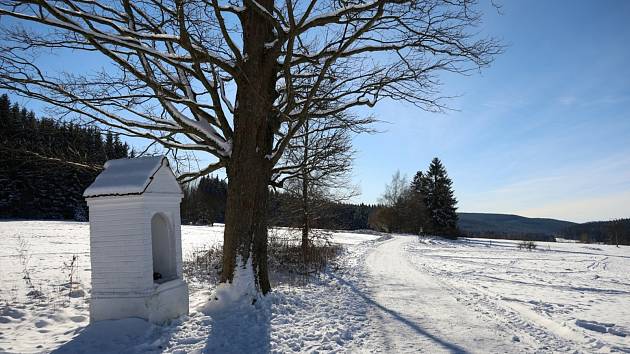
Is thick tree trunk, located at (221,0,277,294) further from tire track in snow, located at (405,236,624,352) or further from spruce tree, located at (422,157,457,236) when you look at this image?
spruce tree, located at (422,157,457,236)

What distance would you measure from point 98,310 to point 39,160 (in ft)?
11.0

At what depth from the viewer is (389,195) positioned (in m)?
65.8

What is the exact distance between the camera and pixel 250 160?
7.46m

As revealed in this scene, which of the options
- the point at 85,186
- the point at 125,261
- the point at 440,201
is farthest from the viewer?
the point at 440,201

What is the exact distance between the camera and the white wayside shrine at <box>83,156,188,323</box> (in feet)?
19.4

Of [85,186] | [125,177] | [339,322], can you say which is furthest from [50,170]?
[85,186]

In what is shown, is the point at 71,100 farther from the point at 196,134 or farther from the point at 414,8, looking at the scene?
the point at 414,8

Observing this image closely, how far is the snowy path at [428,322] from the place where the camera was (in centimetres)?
558

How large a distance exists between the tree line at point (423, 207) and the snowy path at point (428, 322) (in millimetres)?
41897

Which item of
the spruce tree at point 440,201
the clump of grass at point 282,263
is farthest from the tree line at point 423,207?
the clump of grass at point 282,263

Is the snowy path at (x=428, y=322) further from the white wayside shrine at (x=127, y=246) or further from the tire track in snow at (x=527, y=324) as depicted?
the white wayside shrine at (x=127, y=246)

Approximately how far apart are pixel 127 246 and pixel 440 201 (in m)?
53.7

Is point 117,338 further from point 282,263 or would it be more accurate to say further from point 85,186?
point 85,186

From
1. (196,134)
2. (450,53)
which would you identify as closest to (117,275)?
(196,134)
